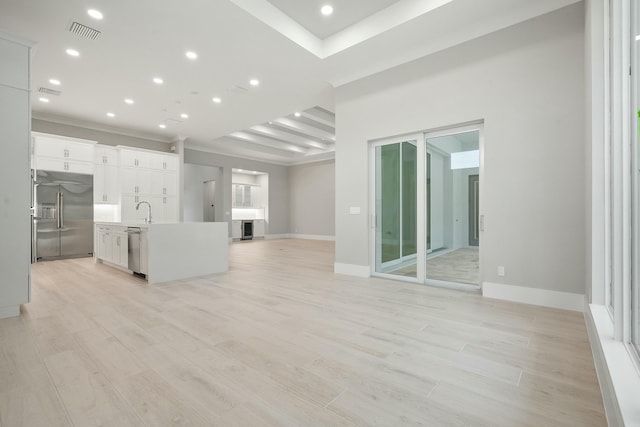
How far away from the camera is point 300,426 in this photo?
53.2 inches

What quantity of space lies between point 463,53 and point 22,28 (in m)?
5.67

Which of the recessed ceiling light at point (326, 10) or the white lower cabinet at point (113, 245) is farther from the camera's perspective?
the white lower cabinet at point (113, 245)

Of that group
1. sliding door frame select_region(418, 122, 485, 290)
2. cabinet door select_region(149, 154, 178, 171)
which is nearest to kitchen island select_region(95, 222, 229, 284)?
sliding door frame select_region(418, 122, 485, 290)

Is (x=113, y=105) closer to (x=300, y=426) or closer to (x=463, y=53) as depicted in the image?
(x=463, y=53)

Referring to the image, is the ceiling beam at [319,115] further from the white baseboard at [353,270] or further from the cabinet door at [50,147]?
the cabinet door at [50,147]

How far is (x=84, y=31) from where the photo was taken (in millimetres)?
3791

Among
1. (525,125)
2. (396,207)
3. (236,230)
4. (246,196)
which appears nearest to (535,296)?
(525,125)

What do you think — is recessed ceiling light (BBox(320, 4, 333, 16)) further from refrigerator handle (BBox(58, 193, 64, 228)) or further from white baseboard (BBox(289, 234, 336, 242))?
white baseboard (BBox(289, 234, 336, 242))

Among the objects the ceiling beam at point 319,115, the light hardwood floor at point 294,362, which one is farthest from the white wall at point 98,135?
the light hardwood floor at point 294,362

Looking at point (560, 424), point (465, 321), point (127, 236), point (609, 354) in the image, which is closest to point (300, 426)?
point (560, 424)

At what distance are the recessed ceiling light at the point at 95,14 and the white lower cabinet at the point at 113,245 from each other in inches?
119

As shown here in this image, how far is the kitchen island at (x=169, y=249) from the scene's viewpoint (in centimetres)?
420

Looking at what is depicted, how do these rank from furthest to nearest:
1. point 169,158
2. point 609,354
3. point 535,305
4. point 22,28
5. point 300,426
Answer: point 169,158
point 22,28
point 535,305
point 609,354
point 300,426

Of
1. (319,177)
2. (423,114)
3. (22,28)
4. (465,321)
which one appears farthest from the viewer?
(319,177)
